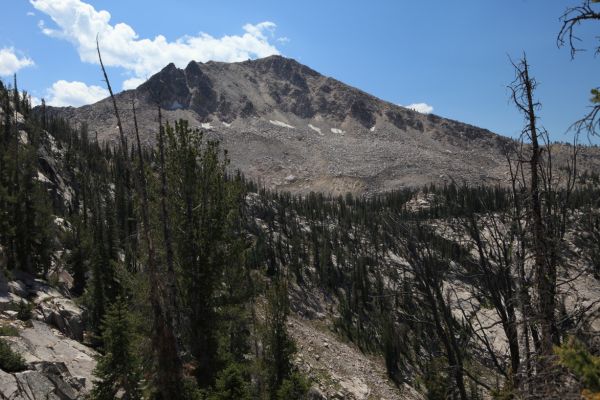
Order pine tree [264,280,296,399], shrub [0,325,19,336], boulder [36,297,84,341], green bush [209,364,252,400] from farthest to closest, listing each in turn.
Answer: boulder [36,297,84,341], pine tree [264,280,296,399], shrub [0,325,19,336], green bush [209,364,252,400]

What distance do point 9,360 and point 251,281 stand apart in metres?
8.49

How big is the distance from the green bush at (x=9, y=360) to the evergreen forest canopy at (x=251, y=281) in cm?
260

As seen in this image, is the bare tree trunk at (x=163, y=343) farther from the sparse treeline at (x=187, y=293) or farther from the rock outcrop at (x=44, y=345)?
the rock outcrop at (x=44, y=345)

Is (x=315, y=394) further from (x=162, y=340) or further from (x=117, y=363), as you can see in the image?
(x=162, y=340)

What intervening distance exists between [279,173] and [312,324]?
131 m

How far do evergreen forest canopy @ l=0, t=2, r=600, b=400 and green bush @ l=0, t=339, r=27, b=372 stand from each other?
8.52 ft

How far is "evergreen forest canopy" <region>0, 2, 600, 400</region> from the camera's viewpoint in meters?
6.86

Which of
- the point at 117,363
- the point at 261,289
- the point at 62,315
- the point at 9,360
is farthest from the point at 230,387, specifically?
the point at 62,315

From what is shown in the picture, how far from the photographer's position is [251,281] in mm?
16031

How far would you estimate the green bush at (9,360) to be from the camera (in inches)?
566

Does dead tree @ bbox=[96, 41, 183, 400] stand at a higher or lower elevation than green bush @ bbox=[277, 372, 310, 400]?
higher

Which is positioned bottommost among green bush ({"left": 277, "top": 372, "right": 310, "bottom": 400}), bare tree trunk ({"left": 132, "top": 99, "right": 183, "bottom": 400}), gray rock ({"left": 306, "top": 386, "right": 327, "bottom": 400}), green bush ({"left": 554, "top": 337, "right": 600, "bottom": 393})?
gray rock ({"left": 306, "top": 386, "right": 327, "bottom": 400})

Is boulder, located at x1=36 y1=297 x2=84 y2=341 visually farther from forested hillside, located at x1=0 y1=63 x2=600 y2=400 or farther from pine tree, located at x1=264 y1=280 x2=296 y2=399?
pine tree, located at x1=264 y1=280 x2=296 y2=399

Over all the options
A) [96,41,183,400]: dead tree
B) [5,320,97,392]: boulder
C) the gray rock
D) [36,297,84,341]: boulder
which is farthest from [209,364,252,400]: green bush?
the gray rock
